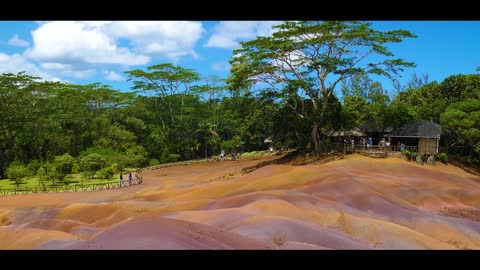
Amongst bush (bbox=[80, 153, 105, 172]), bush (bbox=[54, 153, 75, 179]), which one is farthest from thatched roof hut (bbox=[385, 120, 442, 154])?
bush (bbox=[54, 153, 75, 179])

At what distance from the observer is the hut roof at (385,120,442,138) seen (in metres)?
36.6

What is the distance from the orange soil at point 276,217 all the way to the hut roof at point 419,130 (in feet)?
31.5

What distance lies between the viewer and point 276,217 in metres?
12.4

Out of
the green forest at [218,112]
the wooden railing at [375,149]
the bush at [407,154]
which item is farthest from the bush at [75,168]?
the bush at [407,154]

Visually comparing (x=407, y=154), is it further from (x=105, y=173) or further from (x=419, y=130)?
(x=105, y=173)

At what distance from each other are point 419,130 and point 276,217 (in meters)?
29.1

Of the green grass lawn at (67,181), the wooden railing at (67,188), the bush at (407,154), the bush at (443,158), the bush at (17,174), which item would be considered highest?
the bush at (407,154)

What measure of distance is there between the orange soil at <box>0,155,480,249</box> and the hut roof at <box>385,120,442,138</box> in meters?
9.61

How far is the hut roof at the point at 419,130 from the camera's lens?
36.6 m

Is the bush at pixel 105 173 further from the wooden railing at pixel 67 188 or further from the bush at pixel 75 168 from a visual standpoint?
the wooden railing at pixel 67 188

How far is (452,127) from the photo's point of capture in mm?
36688

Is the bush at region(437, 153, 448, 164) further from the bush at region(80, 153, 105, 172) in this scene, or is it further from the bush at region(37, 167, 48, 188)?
the bush at region(37, 167, 48, 188)
